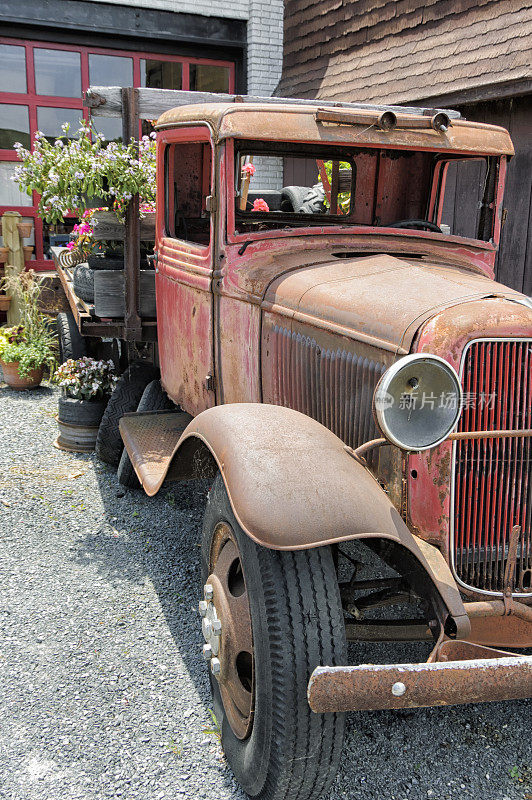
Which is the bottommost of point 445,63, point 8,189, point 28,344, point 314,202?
point 28,344

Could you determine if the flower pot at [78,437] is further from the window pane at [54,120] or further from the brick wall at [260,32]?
the brick wall at [260,32]

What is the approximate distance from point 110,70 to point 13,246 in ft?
8.78

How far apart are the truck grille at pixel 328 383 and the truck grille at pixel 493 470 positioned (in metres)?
0.31

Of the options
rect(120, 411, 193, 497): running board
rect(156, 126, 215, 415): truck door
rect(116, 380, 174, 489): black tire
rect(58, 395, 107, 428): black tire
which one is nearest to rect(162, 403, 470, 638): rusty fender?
rect(120, 411, 193, 497): running board

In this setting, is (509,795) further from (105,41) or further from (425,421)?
(105,41)

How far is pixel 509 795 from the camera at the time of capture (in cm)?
225

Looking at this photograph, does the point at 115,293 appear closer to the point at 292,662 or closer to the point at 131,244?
the point at 131,244

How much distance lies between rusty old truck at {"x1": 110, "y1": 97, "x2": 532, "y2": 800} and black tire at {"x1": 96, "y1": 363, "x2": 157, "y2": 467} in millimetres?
1535

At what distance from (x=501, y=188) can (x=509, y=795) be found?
98.0 inches

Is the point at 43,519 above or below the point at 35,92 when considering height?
below

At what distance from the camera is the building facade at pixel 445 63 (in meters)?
5.64

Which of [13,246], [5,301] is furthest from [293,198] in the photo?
[5,301]

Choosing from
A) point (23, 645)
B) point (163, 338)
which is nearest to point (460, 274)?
point (163, 338)

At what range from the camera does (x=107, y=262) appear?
4.62m
